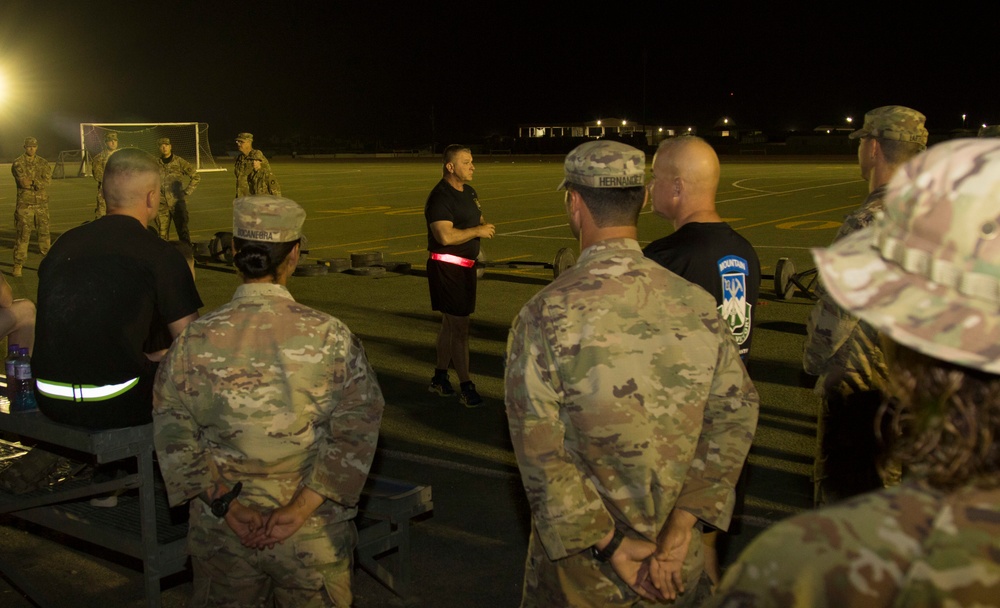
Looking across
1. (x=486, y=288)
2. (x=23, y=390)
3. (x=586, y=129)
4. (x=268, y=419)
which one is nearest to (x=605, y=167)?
(x=268, y=419)

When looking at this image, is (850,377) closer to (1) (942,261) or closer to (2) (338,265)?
(1) (942,261)

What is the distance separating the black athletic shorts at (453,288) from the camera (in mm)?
7758

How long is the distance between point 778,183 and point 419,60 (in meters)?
91.9

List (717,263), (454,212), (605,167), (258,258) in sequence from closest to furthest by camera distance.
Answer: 1. (605,167)
2. (258,258)
3. (717,263)
4. (454,212)

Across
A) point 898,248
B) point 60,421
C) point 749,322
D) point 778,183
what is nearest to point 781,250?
point 749,322

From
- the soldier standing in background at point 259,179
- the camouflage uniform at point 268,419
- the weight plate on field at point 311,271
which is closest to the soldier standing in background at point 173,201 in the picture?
the soldier standing in background at point 259,179

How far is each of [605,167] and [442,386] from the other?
538 centimetres

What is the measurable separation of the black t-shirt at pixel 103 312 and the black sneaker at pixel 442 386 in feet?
12.7

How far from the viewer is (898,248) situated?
1380 mm

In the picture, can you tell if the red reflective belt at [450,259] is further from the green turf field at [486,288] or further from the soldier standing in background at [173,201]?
the soldier standing in background at [173,201]

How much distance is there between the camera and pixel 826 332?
14.9ft

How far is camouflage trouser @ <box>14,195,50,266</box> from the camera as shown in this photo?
52.4 ft

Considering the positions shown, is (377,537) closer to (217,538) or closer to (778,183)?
(217,538)

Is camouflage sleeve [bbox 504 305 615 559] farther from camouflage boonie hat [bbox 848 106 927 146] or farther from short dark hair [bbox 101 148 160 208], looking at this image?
camouflage boonie hat [bbox 848 106 927 146]
